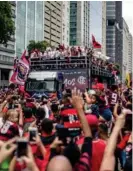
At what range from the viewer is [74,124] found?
731cm

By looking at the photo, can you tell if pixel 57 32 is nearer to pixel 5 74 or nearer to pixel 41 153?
pixel 5 74

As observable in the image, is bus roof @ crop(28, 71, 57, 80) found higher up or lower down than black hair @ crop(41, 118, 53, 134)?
higher up

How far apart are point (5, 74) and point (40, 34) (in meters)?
25.1

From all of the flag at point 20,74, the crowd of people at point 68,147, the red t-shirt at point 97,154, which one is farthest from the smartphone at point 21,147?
the flag at point 20,74

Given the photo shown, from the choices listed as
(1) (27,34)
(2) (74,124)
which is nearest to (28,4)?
(1) (27,34)

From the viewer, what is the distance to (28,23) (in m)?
95.3

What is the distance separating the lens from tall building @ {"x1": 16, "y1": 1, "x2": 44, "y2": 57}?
89688 mm

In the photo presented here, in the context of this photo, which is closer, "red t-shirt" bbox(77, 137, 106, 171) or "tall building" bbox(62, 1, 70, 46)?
"red t-shirt" bbox(77, 137, 106, 171)

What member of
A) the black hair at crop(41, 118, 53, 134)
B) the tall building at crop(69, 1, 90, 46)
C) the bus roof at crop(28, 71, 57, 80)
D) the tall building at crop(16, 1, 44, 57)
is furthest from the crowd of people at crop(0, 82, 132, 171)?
the tall building at crop(69, 1, 90, 46)

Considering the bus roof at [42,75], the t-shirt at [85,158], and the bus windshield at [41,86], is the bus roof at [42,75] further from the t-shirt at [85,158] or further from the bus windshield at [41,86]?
the t-shirt at [85,158]

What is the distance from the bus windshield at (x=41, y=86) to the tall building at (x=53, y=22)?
3375 inches

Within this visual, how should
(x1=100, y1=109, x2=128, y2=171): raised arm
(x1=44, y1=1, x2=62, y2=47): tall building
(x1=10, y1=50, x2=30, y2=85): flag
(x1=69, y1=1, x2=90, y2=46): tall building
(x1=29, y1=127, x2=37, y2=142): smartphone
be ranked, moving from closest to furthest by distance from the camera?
(x1=100, y1=109, x2=128, y2=171): raised arm
(x1=29, y1=127, x2=37, y2=142): smartphone
(x1=10, y1=50, x2=30, y2=85): flag
(x1=44, y1=1, x2=62, y2=47): tall building
(x1=69, y1=1, x2=90, y2=46): tall building

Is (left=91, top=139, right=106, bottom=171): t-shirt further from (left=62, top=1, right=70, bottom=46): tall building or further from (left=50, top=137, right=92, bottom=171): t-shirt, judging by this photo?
(left=62, top=1, right=70, bottom=46): tall building

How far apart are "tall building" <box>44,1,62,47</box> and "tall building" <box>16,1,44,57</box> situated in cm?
525
